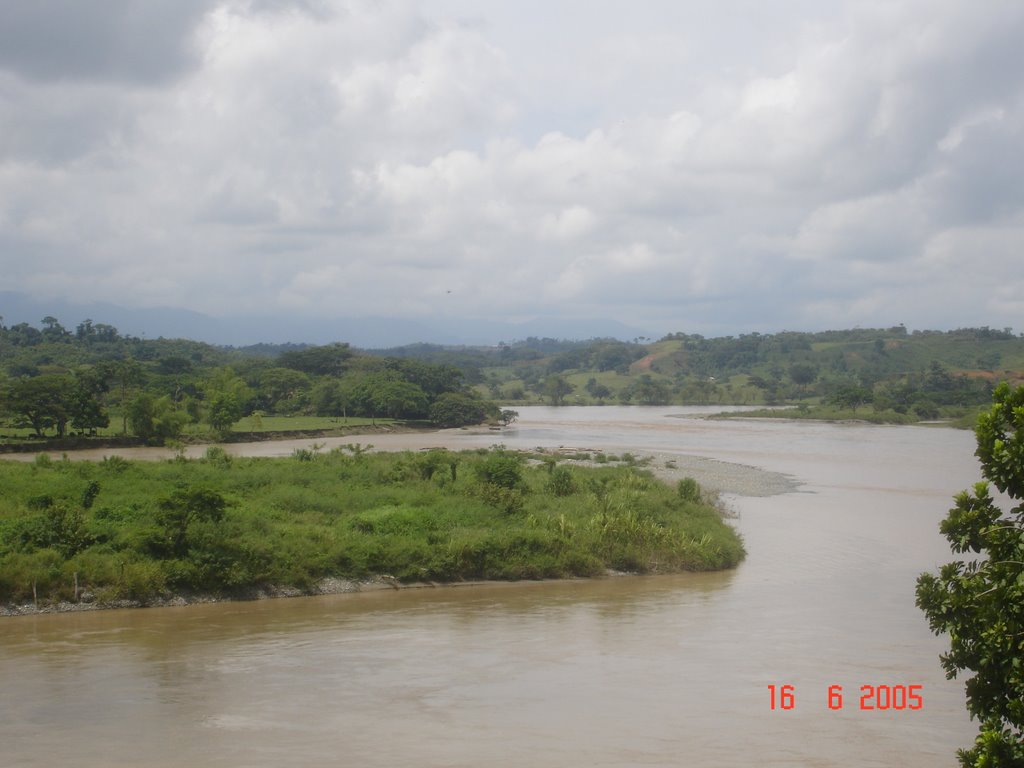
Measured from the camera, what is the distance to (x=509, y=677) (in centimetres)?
1379

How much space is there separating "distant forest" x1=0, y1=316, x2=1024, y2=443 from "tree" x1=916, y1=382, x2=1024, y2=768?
4516 cm

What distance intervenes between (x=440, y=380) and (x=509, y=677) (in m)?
→ 68.9

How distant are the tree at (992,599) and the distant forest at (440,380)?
45.2m

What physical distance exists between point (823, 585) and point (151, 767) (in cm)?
1517

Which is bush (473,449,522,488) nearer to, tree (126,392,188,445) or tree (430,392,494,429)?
tree (126,392,188,445)

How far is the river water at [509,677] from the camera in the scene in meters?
11.0

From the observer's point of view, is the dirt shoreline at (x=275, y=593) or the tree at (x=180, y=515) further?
the tree at (x=180, y=515)

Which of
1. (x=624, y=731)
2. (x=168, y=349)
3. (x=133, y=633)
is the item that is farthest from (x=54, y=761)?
(x=168, y=349)

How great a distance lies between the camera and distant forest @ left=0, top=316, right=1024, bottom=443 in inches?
1965

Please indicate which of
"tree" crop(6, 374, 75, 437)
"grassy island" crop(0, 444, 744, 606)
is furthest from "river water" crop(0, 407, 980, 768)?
"tree" crop(6, 374, 75, 437)

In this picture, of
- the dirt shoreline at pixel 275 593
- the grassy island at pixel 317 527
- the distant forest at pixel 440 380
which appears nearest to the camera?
the dirt shoreline at pixel 275 593

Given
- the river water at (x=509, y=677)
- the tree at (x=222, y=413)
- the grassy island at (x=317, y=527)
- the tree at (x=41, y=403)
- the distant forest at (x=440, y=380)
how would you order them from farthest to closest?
the tree at (x=222, y=413) < the distant forest at (x=440, y=380) < the tree at (x=41, y=403) < the grassy island at (x=317, y=527) < the river water at (x=509, y=677)

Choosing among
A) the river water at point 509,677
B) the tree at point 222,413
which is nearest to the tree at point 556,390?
the tree at point 222,413
